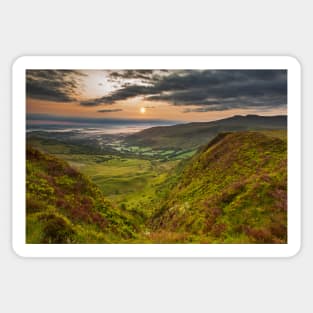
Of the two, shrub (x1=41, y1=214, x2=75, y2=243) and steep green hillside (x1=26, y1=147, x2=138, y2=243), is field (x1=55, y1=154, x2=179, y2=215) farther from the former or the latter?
shrub (x1=41, y1=214, x2=75, y2=243)

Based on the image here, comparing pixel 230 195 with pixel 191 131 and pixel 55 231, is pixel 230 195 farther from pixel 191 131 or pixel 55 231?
pixel 55 231

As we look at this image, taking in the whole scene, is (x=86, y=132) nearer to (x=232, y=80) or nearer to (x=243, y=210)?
(x=232, y=80)

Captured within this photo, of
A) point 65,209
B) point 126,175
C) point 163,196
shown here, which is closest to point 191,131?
point 163,196

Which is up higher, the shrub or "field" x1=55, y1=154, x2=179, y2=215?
"field" x1=55, y1=154, x2=179, y2=215

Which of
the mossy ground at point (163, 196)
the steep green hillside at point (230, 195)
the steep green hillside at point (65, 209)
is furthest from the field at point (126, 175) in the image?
the steep green hillside at point (230, 195)

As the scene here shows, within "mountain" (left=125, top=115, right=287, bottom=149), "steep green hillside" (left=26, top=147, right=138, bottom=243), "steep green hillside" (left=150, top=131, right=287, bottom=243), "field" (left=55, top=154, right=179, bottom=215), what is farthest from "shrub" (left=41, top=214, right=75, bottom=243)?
"mountain" (left=125, top=115, right=287, bottom=149)
